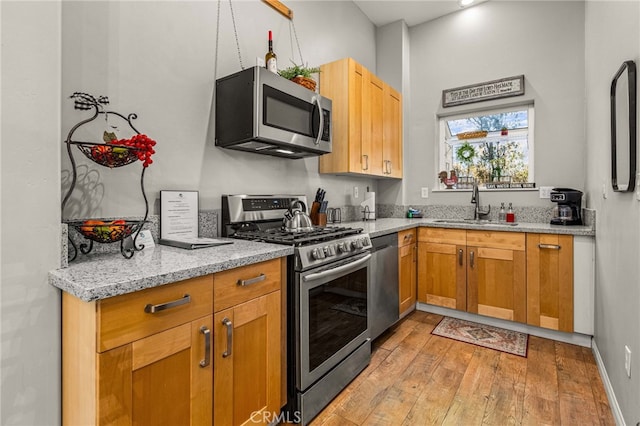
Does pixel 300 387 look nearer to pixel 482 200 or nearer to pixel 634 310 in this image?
pixel 634 310

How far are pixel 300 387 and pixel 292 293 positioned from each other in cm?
46

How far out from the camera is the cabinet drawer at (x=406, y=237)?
9.34ft

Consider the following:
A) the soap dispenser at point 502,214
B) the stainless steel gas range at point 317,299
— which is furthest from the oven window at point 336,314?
the soap dispenser at point 502,214

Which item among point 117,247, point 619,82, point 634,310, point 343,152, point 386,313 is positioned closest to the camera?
point 634,310

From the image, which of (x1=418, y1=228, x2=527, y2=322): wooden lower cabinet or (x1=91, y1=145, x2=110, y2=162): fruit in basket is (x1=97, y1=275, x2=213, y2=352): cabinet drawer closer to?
(x1=91, y1=145, x2=110, y2=162): fruit in basket

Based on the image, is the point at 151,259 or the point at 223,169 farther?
the point at 223,169

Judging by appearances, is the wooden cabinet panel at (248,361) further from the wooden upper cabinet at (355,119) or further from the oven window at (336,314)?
the wooden upper cabinet at (355,119)

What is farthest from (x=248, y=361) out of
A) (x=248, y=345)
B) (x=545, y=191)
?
(x=545, y=191)

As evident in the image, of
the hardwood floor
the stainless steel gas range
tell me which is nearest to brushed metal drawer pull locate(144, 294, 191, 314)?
the stainless steel gas range

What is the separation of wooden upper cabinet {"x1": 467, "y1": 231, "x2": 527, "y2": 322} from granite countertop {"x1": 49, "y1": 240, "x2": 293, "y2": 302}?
6.57 ft

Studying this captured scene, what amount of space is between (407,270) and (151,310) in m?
2.40

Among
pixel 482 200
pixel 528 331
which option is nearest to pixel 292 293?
pixel 528 331

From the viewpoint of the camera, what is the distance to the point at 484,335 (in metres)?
2.70

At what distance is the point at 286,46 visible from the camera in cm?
261
